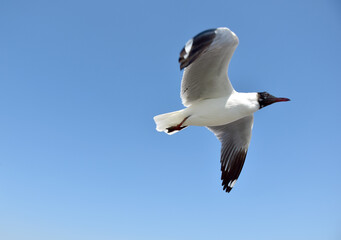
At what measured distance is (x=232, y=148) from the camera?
6.44 m

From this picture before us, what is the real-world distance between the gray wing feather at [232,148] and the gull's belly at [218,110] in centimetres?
105

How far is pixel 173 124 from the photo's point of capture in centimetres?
550

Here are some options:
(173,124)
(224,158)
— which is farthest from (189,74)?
(224,158)

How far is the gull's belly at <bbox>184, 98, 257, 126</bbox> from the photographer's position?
5176 mm

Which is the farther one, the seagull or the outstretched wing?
the seagull

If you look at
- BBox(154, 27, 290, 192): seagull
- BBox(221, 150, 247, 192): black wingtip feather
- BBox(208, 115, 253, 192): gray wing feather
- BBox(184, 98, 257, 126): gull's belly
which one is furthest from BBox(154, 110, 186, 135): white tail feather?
BBox(221, 150, 247, 192): black wingtip feather

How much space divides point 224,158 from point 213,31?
10.3 feet

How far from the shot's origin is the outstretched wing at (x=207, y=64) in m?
3.69

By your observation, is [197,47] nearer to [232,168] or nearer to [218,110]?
[218,110]

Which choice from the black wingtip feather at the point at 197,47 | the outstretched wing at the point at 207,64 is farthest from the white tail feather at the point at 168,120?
the black wingtip feather at the point at 197,47

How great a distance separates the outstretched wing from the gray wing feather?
1.31 m

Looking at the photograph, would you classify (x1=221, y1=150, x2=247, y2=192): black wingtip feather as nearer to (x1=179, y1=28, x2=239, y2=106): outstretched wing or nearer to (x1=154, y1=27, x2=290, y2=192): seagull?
(x1=154, y1=27, x2=290, y2=192): seagull

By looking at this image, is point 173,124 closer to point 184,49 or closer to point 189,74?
point 189,74

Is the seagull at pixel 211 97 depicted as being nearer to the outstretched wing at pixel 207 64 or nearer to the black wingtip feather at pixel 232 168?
the outstretched wing at pixel 207 64
